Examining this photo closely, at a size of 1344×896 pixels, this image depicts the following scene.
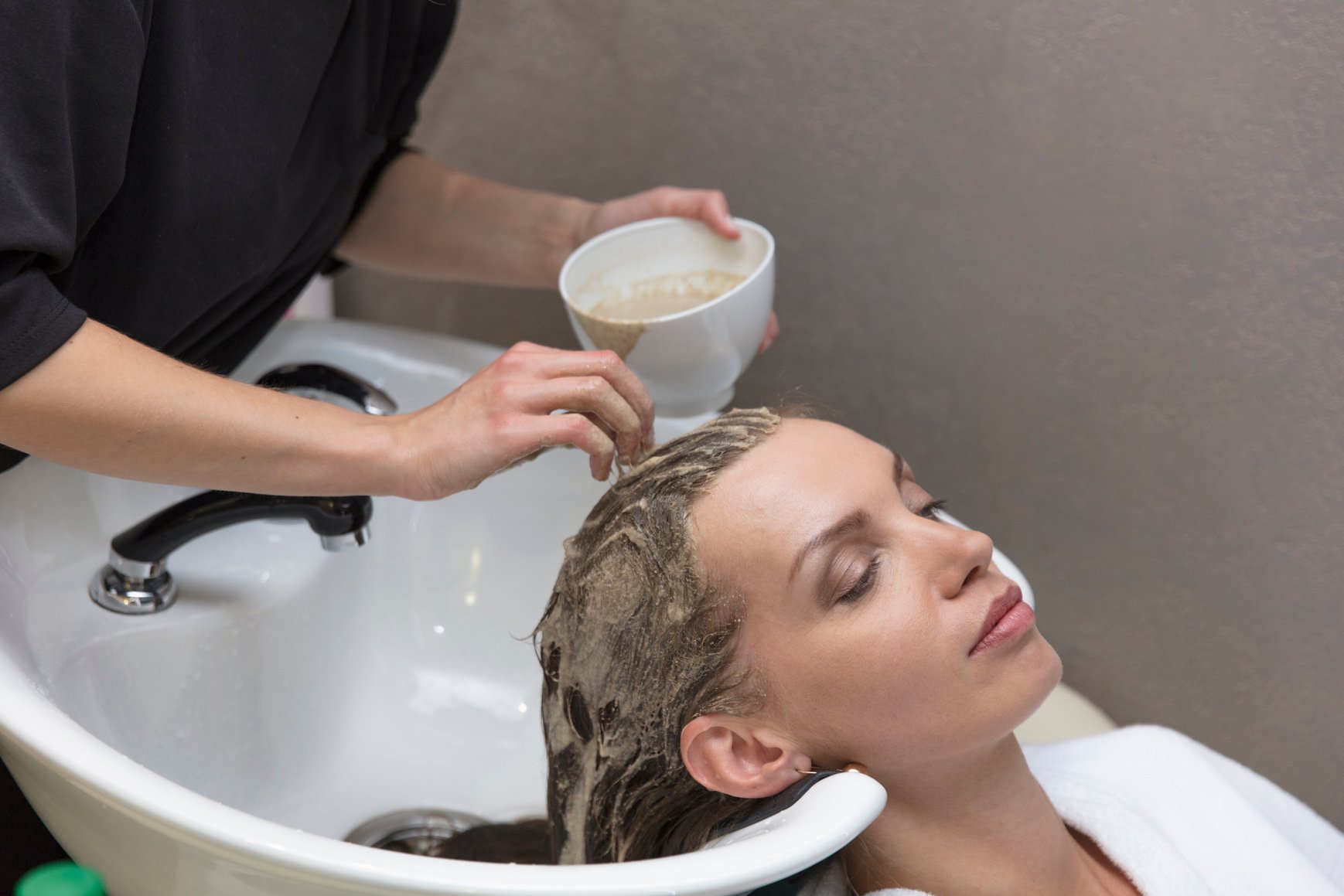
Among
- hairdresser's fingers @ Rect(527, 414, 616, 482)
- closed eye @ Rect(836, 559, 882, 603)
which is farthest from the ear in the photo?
hairdresser's fingers @ Rect(527, 414, 616, 482)

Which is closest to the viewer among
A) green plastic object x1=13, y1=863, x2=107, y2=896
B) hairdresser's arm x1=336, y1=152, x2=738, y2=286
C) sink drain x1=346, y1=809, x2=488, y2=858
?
green plastic object x1=13, y1=863, x2=107, y2=896

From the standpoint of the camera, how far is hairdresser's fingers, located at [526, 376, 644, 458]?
2.95ft

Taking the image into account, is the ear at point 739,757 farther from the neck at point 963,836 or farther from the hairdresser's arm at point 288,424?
the hairdresser's arm at point 288,424

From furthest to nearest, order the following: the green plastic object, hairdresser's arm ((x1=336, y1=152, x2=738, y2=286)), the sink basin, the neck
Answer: hairdresser's arm ((x1=336, y1=152, x2=738, y2=286)), the neck, the green plastic object, the sink basin

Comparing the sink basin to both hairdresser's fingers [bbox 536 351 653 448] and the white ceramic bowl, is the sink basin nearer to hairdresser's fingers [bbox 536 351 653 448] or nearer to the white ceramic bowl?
the white ceramic bowl

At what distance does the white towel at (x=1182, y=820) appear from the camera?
1.04m

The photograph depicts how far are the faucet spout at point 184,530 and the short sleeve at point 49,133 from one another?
0.76ft

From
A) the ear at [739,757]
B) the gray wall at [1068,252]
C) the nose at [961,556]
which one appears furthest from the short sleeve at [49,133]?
the gray wall at [1068,252]

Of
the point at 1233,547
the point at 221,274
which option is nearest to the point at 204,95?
the point at 221,274

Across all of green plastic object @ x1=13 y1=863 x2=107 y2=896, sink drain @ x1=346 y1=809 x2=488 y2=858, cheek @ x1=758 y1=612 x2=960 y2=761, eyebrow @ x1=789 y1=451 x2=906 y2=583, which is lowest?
sink drain @ x1=346 y1=809 x2=488 y2=858

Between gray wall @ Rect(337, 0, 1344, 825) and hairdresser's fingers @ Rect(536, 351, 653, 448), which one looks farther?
gray wall @ Rect(337, 0, 1344, 825)

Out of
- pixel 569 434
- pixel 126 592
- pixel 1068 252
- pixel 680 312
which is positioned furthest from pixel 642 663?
pixel 1068 252

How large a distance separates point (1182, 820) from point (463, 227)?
97 centimetres

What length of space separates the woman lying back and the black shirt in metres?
0.43
